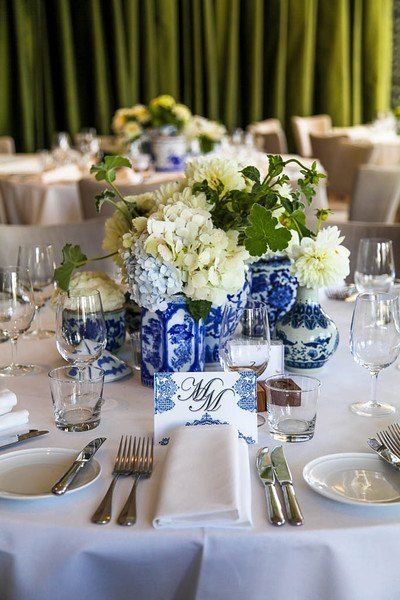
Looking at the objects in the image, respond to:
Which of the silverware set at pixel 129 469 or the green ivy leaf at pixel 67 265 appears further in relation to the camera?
the green ivy leaf at pixel 67 265

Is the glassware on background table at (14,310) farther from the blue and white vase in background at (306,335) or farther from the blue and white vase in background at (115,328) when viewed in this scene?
the blue and white vase in background at (306,335)

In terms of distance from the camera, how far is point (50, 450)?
1363 millimetres

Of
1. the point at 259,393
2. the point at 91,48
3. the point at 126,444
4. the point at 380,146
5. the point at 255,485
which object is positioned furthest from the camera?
the point at 91,48

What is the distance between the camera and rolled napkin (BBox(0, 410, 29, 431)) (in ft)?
4.74

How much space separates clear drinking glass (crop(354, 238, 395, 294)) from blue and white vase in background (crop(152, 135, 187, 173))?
9.39 ft

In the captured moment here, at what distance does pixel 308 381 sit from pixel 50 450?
42cm

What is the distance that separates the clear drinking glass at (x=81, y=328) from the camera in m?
1.60

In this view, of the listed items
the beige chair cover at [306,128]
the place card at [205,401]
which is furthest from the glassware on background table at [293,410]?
the beige chair cover at [306,128]

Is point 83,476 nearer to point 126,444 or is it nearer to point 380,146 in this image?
point 126,444

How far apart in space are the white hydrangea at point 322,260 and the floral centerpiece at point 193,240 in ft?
0.08

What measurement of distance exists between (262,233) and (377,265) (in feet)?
2.72

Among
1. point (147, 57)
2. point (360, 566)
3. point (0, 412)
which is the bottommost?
point (360, 566)

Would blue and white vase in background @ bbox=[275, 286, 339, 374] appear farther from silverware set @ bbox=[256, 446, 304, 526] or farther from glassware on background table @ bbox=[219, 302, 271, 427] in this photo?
silverware set @ bbox=[256, 446, 304, 526]

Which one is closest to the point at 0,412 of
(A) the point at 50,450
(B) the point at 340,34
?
(A) the point at 50,450
